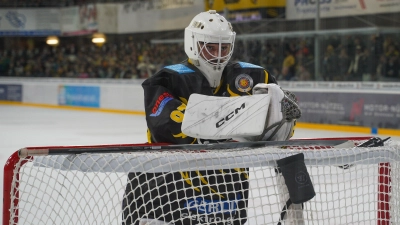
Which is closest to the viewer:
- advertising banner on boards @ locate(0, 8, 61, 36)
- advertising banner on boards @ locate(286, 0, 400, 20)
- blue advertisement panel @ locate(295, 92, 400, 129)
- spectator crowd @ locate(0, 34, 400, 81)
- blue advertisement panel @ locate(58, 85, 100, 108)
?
blue advertisement panel @ locate(295, 92, 400, 129)

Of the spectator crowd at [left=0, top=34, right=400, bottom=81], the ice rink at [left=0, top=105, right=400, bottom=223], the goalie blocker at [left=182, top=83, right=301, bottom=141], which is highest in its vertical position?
the spectator crowd at [left=0, top=34, right=400, bottom=81]

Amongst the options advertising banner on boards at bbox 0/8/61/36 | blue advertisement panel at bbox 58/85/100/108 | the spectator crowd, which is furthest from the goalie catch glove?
advertising banner on boards at bbox 0/8/61/36

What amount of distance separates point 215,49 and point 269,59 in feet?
25.5

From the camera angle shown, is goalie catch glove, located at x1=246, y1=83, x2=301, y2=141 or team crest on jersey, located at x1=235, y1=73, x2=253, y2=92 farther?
team crest on jersey, located at x1=235, y1=73, x2=253, y2=92

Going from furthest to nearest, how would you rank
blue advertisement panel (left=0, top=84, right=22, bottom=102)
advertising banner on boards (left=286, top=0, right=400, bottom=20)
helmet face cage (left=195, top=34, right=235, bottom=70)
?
blue advertisement panel (left=0, top=84, right=22, bottom=102) < advertising banner on boards (left=286, top=0, right=400, bottom=20) < helmet face cage (left=195, top=34, right=235, bottom=70)

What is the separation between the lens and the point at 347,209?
5.30 ft

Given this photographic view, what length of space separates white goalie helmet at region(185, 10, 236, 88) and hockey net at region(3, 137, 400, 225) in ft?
1.02

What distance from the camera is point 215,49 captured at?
186cm

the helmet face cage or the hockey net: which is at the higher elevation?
the helmet face cage

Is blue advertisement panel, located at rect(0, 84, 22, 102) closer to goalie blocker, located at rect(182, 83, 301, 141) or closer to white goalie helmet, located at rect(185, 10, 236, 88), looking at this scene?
white goalie helmet, located at rect(185, 10, 236, 88)

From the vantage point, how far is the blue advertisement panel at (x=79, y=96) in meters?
12.0

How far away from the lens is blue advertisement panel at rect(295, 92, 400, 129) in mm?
7660

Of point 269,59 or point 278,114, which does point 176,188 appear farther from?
point 269,59

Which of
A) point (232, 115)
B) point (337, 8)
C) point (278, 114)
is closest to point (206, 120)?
point (232, 115)
